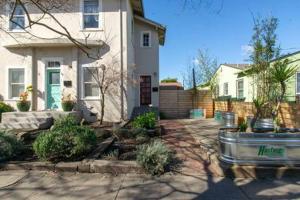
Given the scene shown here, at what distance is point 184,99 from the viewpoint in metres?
18.7

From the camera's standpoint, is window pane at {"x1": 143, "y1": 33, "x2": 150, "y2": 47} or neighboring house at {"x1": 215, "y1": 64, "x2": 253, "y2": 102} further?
window pane at {"x1": 143, "y1": 33, "x2": 150, "y2": 47}

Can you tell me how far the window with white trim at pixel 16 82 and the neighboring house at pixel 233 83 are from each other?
12.3 meters

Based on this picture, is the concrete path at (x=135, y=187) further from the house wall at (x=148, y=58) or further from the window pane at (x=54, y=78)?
the house wall at (x=148, y=58)

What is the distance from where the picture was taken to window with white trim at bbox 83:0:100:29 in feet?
44.5

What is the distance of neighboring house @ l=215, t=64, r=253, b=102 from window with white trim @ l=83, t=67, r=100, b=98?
8.81 meters

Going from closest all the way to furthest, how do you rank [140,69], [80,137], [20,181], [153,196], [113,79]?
[153,196], [20,181], [80,137], [113,79], [140,69]

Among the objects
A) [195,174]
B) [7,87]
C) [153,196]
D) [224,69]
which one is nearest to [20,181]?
[153,196]

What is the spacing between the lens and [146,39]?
59.6 feet

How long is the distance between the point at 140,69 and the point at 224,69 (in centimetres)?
870

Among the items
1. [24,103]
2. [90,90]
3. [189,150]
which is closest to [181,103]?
[90,90]

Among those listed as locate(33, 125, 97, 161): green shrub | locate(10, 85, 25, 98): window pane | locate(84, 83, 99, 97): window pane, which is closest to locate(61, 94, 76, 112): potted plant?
locate(84, 83, 99, 97): window pane

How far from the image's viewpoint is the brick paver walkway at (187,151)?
19.6ft

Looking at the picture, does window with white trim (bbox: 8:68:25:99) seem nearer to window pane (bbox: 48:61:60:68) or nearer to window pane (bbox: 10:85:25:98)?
window pane (bbox: 10:85:25:98)

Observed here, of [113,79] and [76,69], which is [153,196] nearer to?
[113,79]
